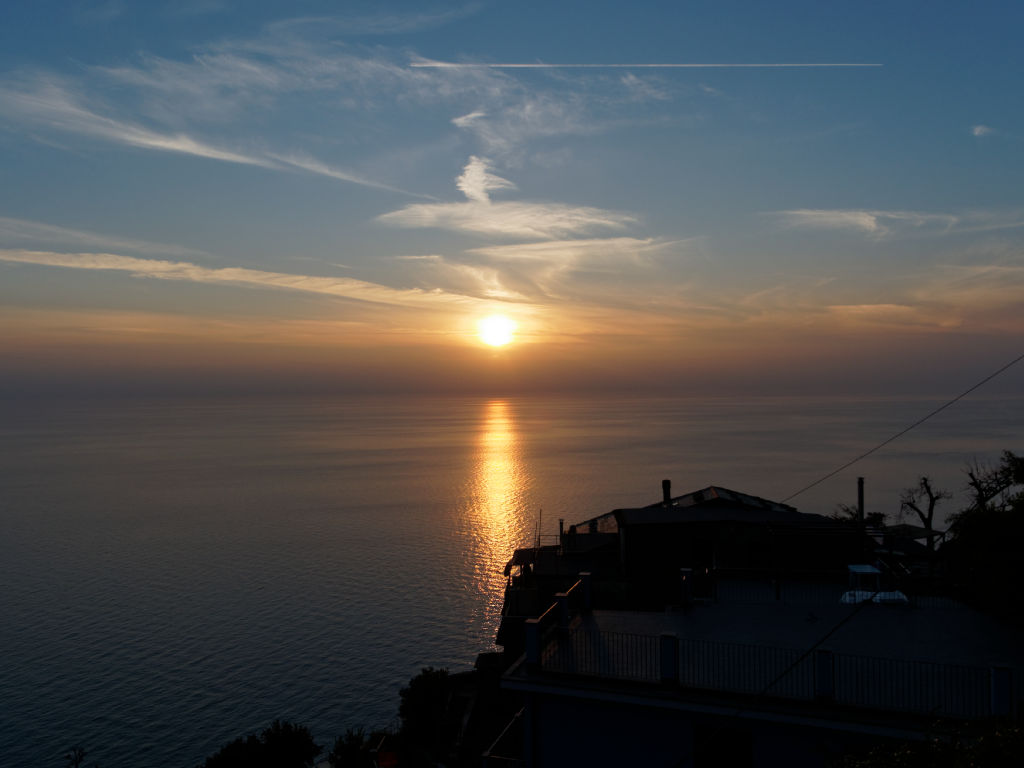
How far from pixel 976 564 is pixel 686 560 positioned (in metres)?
13.2

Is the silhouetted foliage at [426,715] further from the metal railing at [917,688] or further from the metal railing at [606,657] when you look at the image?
the metal railing at [917,688]

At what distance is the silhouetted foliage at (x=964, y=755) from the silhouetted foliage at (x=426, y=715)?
23992mm

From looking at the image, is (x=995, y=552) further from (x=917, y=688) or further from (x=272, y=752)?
(x=272, y=752)

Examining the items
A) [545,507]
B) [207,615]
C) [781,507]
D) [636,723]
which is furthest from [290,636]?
[545,507]

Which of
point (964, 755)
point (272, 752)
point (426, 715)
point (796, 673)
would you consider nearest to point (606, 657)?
point (796, 673)

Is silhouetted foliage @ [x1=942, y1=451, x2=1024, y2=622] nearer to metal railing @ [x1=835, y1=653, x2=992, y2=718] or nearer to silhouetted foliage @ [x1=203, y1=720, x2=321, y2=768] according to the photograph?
metal railing @ [x1=835, y1=653, x2=992, y2=718]

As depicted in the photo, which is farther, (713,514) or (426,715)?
(426,715)

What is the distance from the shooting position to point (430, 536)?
87438 millimetres

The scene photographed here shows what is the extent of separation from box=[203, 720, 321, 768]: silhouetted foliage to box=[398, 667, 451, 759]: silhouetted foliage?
428 centimetres

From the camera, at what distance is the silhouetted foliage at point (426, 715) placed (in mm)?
31672

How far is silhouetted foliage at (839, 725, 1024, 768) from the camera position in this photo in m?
8.83

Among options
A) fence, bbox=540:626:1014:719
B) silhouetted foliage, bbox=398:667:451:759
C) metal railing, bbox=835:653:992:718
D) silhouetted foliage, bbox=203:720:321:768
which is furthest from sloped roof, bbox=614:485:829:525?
silhouetted foliage, bbox=203:720:321:768

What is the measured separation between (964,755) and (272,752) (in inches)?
1110

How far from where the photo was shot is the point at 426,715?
3409cm
